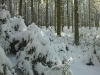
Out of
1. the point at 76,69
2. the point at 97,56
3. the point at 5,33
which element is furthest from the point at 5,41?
the point at 97,56

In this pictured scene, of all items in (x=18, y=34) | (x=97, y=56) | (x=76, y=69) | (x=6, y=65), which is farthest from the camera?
(x=97, y=56)

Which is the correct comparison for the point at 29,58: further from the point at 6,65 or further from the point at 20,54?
the point at 6,65

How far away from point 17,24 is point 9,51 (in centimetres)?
118

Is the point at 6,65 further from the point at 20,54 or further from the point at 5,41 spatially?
the point at 5,41

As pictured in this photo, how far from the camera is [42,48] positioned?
4.43 metres

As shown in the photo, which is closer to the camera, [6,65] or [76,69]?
[6,65]

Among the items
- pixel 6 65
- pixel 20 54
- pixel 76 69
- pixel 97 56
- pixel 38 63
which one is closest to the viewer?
pixel 6 65

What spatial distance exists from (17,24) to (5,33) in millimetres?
765

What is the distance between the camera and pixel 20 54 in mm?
4637

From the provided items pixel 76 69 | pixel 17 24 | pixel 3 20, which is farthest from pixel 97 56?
pixel 3 20

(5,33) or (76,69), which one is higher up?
(5,33)

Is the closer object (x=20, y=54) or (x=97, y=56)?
(x=20, y=54)

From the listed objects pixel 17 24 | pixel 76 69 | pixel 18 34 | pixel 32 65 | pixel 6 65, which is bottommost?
pixel 76 69

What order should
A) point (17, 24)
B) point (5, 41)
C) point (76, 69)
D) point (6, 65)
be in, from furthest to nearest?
point (76, 69) < point (17, 24) < point (5, 41) < point (6, 65)
